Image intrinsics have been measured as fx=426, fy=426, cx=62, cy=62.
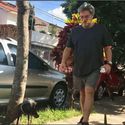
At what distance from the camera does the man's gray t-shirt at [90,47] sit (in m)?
6.49

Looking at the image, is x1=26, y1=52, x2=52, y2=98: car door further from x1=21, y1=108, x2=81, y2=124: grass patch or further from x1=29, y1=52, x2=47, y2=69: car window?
x1=21, y1=108, x2=81, y2=124: grass patch

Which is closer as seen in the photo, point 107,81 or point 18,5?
point 18,5

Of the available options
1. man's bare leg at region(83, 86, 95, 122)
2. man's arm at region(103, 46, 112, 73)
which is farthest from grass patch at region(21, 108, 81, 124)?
man's arm at region(103, 46, 112, 73)

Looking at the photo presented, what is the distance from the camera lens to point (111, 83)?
575 inches

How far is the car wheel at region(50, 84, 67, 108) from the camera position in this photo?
416 inches

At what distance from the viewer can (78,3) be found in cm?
1423

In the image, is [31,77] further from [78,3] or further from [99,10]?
[78,3]

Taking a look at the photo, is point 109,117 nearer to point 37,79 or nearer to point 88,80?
point 37,79

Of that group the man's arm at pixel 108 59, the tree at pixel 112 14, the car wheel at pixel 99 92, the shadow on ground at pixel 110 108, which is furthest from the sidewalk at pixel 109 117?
the tree at pixel 112 14

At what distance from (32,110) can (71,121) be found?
1784 millimetres

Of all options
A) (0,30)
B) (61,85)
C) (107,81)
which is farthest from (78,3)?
(0,30)

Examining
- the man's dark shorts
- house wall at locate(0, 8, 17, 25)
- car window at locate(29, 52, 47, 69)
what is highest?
house wall at locate(0, 8, 17, 25)

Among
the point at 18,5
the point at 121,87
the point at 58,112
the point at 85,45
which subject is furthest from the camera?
the point at 121,87

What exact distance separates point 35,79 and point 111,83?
5.30 meters
